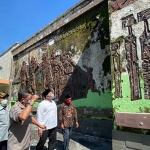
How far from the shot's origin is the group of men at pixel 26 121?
261 centimetres

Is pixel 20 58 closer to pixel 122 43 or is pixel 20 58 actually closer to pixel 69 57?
pixel 69 57

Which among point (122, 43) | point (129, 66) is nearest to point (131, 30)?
point (122, 43)

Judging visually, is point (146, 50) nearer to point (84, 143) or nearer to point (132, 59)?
point (132, 59)

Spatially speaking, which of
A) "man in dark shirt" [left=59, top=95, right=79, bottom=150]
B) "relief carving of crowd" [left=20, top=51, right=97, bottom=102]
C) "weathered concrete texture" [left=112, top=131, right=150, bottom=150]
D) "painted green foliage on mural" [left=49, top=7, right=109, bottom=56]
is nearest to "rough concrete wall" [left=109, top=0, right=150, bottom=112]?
"weathered concrete texture" [left=112, top=131, right=150, bottom=150]

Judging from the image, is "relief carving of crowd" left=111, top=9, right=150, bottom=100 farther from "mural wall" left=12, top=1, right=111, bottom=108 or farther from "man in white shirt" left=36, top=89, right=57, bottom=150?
"mural wall" left=12, top=1, right=111, bottom=108

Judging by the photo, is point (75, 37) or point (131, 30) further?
point (75, 37)

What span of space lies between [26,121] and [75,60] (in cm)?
434

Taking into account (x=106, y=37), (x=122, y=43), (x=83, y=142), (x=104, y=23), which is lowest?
(x=83, y=142)

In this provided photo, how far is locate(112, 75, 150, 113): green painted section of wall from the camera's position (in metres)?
3.55

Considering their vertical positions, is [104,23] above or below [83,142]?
above

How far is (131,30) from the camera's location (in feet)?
13.1

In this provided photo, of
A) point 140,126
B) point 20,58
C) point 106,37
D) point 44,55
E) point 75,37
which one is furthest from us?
point 20,58

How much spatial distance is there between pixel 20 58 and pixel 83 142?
7483 mm

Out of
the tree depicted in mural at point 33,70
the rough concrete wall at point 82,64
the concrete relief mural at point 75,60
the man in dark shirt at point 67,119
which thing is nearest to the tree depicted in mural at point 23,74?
the tree depicted in mural at point 33,70
